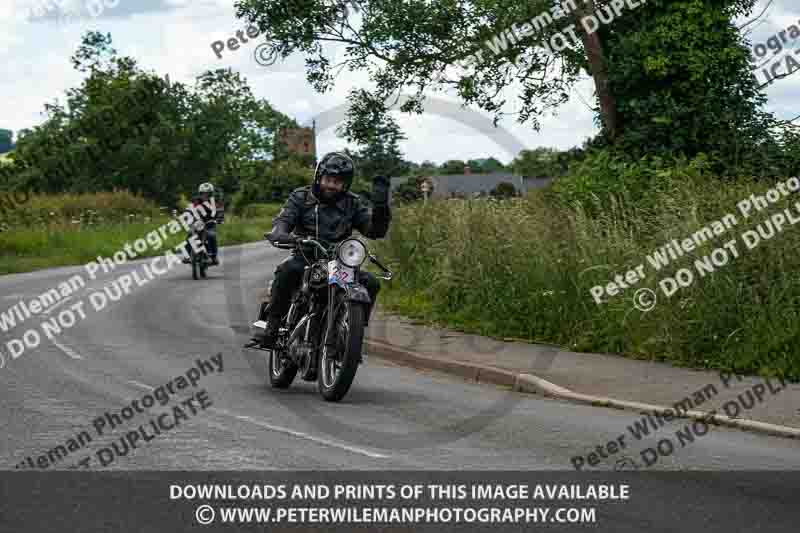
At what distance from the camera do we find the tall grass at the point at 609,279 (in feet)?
40.9

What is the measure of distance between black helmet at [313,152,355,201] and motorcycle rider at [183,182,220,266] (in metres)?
16.4

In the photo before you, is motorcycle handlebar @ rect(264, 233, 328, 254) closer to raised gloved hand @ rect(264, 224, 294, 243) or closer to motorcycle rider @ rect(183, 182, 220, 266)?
raised gloved hand @ rect(264, 224, 294, 243)

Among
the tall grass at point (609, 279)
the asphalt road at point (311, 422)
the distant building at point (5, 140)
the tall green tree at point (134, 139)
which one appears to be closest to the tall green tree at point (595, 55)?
the tall grass at point (609, 279)

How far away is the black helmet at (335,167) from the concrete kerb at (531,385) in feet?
9.01

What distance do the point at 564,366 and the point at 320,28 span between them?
14.3 meters

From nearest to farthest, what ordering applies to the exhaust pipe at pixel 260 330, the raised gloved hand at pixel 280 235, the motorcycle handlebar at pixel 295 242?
the motorcycle handlebar at pixel 295 242 < the raised gloved hand at pixel 280 235 < the exhaust pipe at pixel 260 330

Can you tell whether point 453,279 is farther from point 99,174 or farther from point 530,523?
point 99,174

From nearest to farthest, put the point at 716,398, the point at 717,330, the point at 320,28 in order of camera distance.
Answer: the point at 716,398
the point at 717,330
the point at 320,28

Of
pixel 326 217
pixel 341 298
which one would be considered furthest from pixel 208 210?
pixel 341 298

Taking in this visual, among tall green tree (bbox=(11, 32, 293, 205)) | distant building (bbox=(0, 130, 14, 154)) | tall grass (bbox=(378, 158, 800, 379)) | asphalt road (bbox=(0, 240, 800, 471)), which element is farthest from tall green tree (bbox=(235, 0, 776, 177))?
distant building (bbox=(0, 130, 14, 154))

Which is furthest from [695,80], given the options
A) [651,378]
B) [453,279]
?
[651,378]

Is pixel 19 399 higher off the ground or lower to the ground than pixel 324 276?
lower

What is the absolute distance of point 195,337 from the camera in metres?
17.0

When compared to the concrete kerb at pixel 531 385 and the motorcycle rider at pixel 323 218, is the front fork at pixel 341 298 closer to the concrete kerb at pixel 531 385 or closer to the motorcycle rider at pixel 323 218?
the motorcycle rider at pixel 323 218
